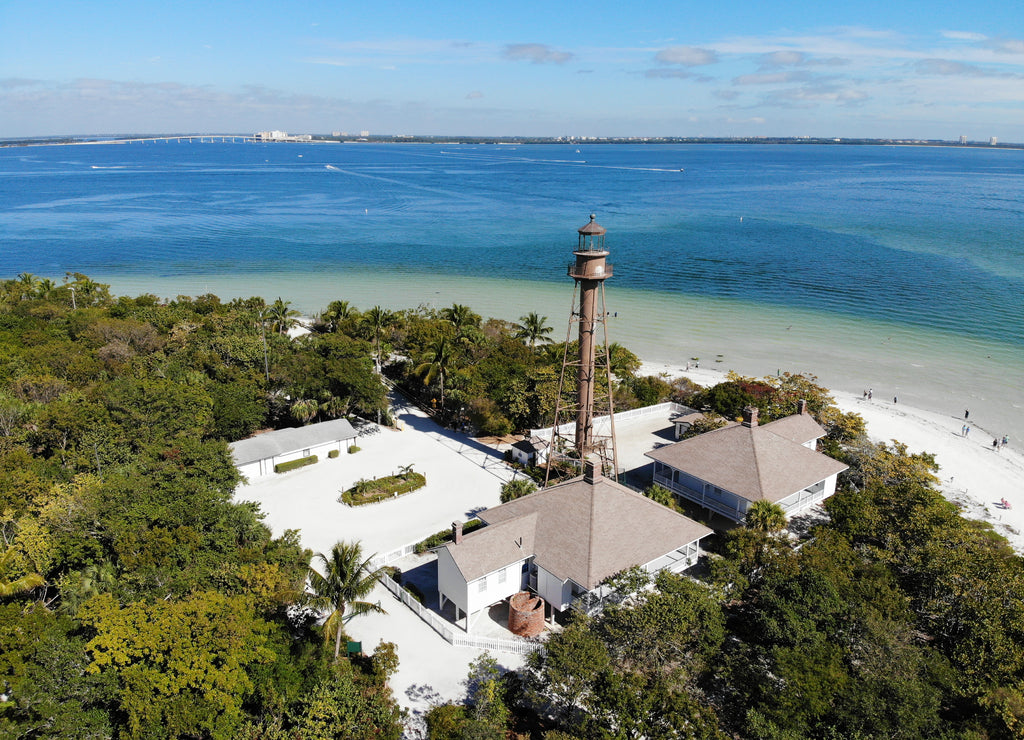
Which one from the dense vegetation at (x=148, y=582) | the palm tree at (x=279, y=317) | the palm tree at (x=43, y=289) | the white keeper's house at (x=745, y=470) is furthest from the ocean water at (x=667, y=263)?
the dense vegetation at (x=148, y=582)

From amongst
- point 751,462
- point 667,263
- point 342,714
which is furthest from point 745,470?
point 667,263

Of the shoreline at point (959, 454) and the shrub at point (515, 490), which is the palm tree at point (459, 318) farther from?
the shrub at point (515, 490)

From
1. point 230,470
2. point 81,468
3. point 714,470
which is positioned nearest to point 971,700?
point 714,470

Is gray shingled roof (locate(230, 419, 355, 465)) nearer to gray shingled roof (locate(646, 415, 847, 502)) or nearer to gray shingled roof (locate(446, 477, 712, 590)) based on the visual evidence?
gray shingled roof (locate(446, 477, 712, 590))

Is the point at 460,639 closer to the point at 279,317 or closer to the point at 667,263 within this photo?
the point at 279,317

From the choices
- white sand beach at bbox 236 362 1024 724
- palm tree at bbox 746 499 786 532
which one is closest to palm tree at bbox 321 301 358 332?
white sand beach at bbox 236 362 1024 724

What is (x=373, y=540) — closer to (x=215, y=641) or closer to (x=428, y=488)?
(x=428, y=488)

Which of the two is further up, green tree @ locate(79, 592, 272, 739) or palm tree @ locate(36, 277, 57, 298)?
palm tree @ locate(36, 277, 57, 298)

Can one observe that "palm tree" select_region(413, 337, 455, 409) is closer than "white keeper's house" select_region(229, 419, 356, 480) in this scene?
No
